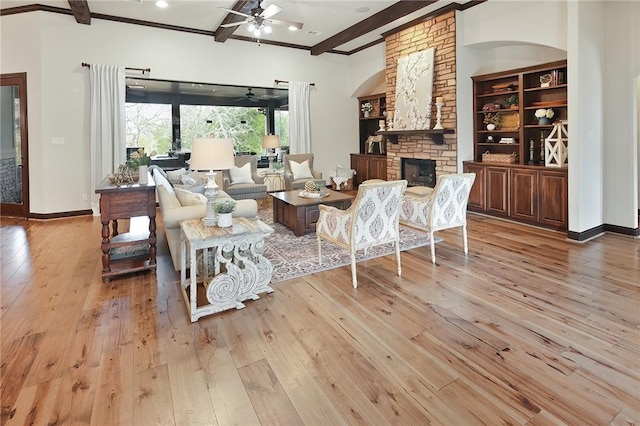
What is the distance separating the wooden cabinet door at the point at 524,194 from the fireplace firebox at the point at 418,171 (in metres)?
1.63

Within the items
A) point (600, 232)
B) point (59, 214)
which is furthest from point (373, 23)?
point (59, 214)

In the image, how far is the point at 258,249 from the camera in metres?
3.12

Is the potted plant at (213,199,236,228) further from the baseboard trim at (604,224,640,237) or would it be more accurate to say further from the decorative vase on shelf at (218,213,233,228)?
the baseboard trim at (604,224,640,237)

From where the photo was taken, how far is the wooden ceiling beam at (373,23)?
580 cm

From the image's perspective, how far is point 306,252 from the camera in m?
4.27

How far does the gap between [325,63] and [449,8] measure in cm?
347

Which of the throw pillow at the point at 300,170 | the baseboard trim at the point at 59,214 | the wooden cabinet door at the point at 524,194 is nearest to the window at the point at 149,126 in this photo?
the baseboard trim at the point at 59,214

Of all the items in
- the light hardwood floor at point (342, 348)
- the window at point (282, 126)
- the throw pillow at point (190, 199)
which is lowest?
the light hardwood floor at point (342, 348)

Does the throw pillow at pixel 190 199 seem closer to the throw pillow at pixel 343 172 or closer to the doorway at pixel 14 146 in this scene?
the doorway at pixel 14 146

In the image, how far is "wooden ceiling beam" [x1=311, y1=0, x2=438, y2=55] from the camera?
5.80 meters

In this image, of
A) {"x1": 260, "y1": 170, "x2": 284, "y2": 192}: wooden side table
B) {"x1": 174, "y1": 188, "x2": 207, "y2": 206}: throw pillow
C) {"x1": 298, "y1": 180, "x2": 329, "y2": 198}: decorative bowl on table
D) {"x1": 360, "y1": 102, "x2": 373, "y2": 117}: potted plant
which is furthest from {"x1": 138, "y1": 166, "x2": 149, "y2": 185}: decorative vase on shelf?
{"x1": 360, "y1": 102, "x2": 373, "y2": 117}: potted plant

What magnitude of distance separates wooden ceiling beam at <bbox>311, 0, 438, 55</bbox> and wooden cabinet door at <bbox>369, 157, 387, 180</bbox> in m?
2.63

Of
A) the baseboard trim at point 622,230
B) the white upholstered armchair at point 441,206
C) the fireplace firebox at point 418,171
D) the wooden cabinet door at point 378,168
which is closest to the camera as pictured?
the white upholstered armchair at point 441,206

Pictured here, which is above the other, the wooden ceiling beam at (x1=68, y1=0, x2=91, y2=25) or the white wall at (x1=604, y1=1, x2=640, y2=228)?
the wooden ceiling beam at (x1=68, y1=0, x2=91, y2=25)
